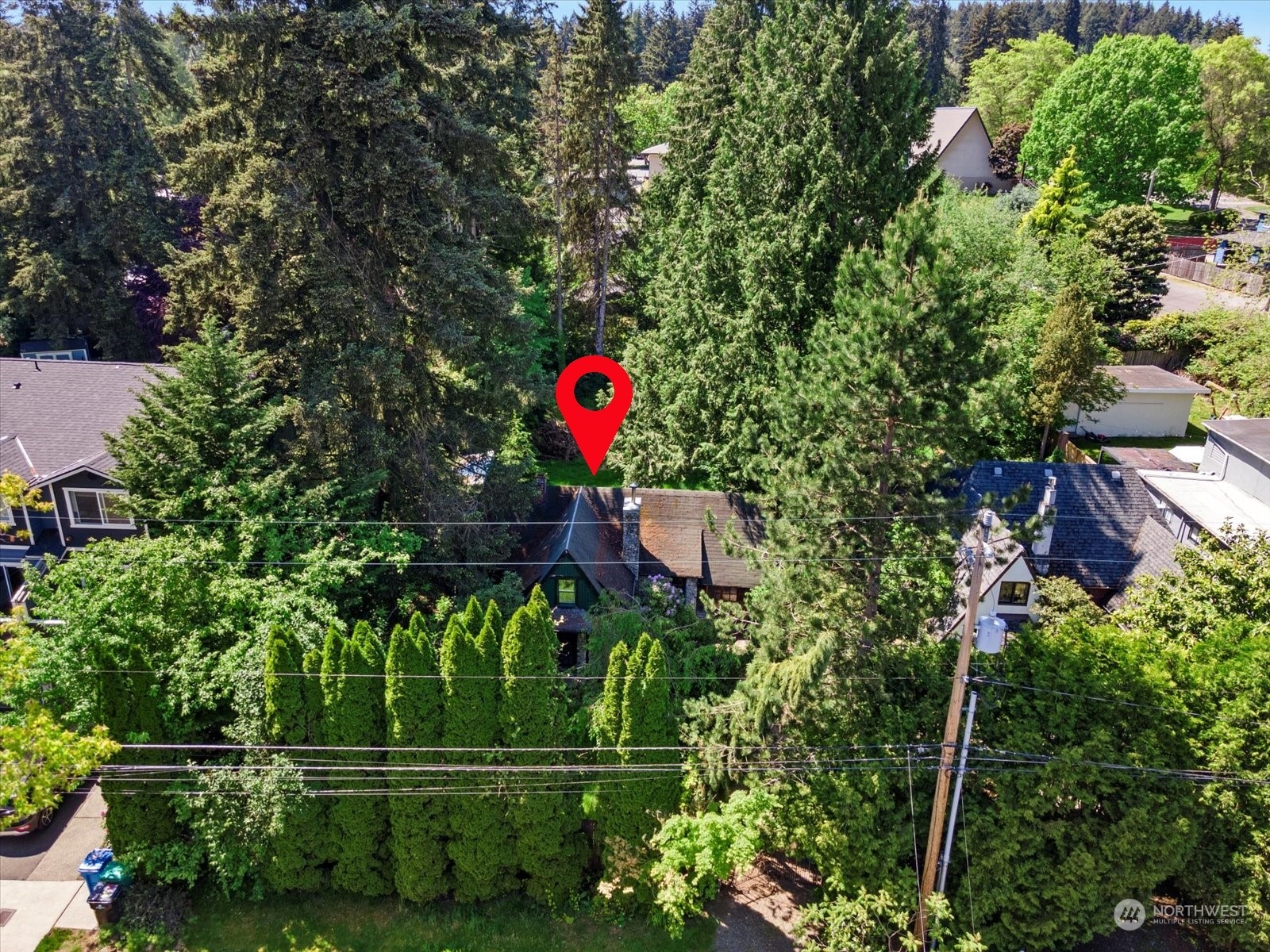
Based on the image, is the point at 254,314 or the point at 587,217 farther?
the point at 587,217

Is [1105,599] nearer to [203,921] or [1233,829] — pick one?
[1233,829]

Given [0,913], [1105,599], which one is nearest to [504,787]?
[0,913]

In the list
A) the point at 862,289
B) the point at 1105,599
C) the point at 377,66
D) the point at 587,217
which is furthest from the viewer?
the point at 587,217

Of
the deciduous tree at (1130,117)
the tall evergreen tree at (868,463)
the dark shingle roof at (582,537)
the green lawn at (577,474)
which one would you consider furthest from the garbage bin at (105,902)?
the deciduous tree at (1130,117)

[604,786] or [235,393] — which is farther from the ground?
[235,393]

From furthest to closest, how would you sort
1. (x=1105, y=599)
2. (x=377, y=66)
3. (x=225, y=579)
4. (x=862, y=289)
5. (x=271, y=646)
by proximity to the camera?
(x=1105, y=599) → (x=377, y=66) → (x=225, y=579) → (x=271, y=646) → (x=862, y=289)

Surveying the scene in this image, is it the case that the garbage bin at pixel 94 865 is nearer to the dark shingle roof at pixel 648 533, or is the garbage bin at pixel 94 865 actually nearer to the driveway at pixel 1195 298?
the dark shingle roof at pixel 648 533
